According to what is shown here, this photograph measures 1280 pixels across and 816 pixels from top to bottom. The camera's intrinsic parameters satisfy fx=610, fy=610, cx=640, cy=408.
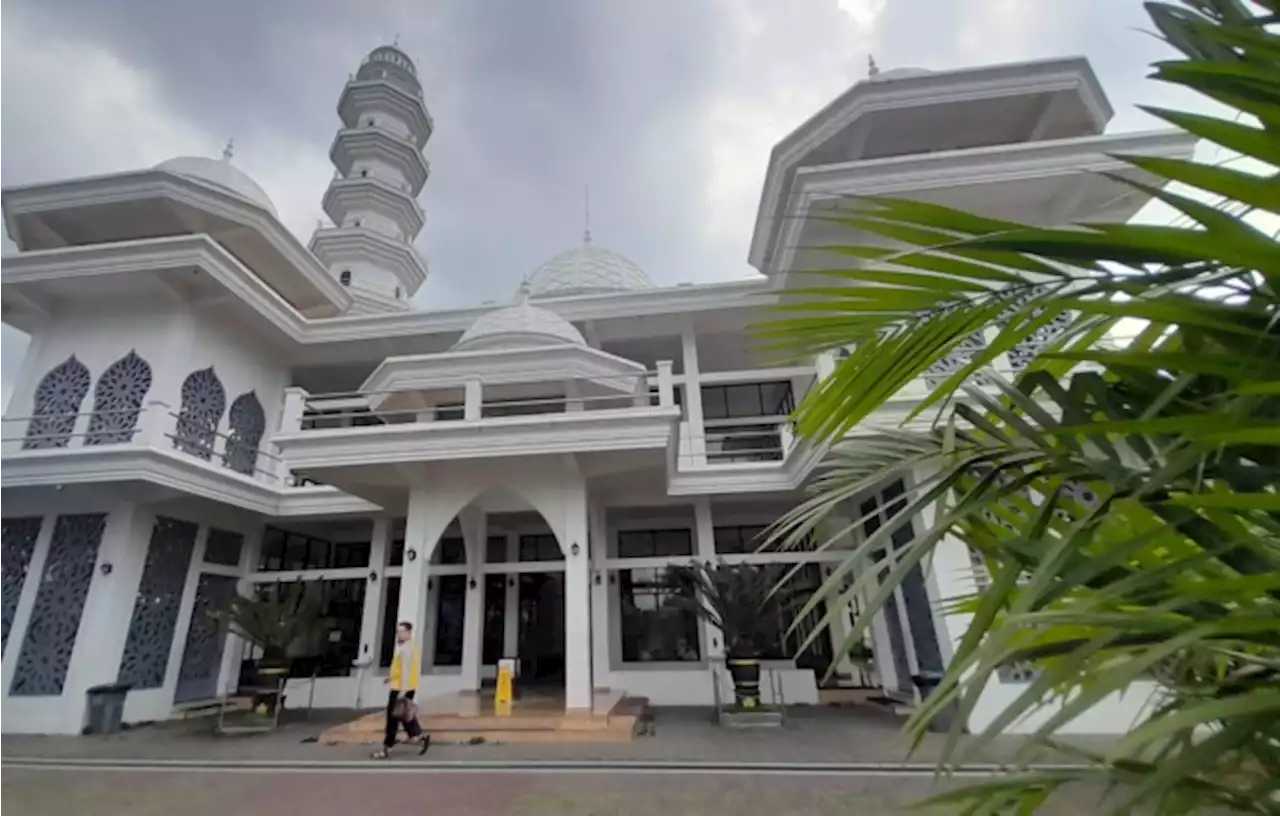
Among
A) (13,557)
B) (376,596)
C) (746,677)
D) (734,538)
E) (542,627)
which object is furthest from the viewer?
(542,627)

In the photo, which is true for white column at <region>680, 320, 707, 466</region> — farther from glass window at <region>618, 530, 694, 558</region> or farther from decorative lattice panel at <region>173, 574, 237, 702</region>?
decorative lattice panel at <region>173, 574, 237, 702</region>

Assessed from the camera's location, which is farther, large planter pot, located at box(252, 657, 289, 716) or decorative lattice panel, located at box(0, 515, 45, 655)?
decorative lattice panel, located at box(0, 515, 45, 655)

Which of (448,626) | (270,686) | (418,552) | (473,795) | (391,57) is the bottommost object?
(473,795)

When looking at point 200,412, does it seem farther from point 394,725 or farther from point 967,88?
point 967,88

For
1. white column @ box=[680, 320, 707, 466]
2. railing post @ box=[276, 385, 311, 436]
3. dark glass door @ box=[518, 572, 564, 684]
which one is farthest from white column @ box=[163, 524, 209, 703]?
white column @ box=[680, 320, 707, 466]

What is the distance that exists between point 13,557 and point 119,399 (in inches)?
101

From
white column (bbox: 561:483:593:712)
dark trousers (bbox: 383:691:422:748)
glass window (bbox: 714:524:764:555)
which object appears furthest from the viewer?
glass window (bbox: 714:524:764:555)

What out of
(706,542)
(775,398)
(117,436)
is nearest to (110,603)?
(117,436)

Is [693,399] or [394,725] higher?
[693,399]

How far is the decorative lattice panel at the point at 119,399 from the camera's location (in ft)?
28.8

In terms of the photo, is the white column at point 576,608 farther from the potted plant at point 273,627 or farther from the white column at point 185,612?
the white column at point 185,612

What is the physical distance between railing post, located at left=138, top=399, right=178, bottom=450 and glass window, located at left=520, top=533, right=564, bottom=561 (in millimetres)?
5743

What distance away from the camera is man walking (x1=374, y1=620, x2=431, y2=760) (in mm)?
6023

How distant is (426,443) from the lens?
7.43 m
